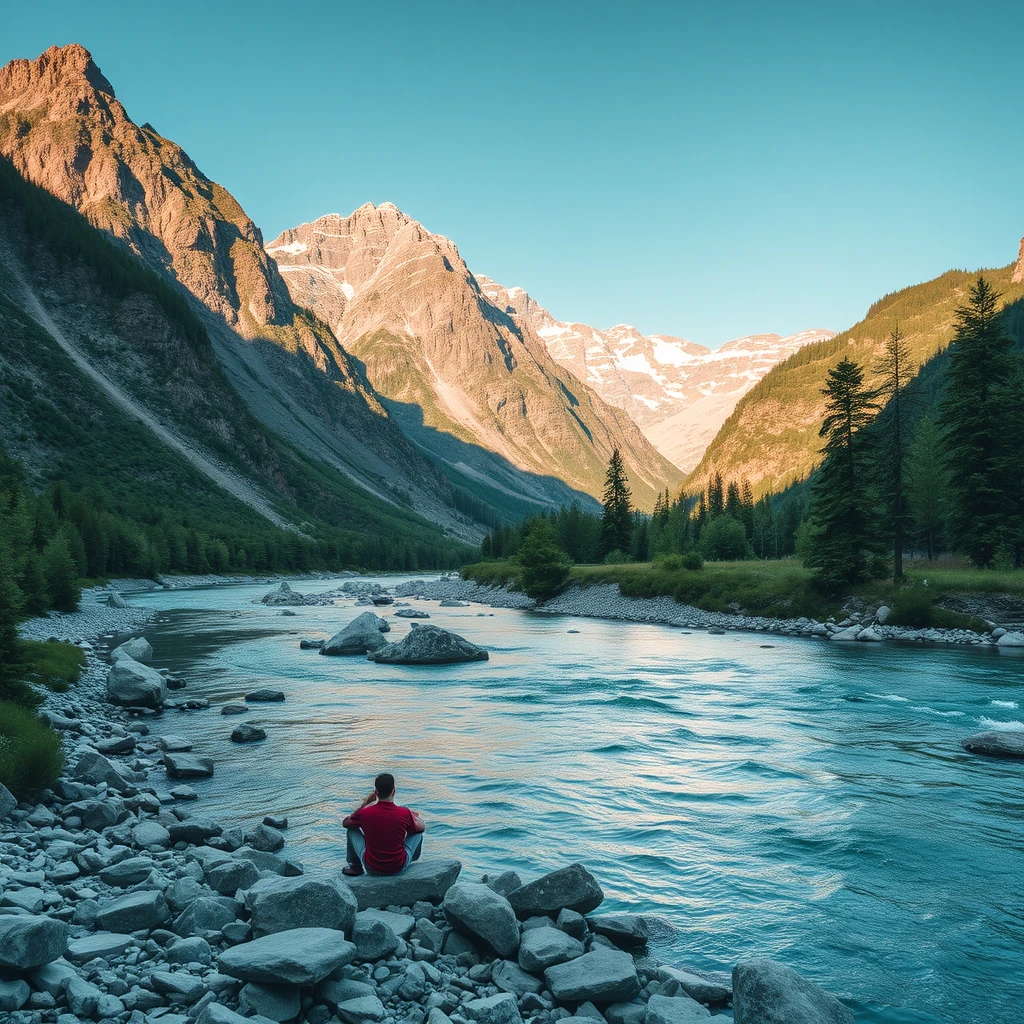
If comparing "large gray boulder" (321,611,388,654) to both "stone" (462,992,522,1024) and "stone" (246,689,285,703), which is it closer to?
"stone" (246,689,285,703)

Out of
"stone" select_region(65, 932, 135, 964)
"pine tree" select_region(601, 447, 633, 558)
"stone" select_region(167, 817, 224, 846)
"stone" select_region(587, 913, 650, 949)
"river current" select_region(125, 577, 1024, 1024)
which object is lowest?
"river current" select_region(125, 577, 1024, 1024)

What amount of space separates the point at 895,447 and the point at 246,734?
54020mm

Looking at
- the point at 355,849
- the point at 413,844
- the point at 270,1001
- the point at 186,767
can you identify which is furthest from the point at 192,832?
the point at 270,1001

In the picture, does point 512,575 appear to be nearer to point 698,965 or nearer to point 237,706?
point 237,706

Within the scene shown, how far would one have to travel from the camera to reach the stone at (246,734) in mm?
20922

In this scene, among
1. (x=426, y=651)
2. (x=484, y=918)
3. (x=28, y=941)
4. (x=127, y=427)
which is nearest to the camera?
(x=28, y=941)

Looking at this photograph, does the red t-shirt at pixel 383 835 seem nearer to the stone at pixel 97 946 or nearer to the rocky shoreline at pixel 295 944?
the rocky shoreline at pixel 295 944

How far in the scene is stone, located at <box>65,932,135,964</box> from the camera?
7945 mm

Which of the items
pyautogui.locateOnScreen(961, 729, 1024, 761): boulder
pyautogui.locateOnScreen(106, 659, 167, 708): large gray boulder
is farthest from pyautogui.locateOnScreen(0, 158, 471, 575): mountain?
pyautogui.locateOnScreen(961, 729, 1024, 761): boulder

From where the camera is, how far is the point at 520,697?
30016 millimetres

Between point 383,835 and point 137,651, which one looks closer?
point 383,835

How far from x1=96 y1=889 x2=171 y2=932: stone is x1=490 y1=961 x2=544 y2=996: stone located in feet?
15.0

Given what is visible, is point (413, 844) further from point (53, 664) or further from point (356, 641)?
point (356, 641)

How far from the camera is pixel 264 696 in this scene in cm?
2727
